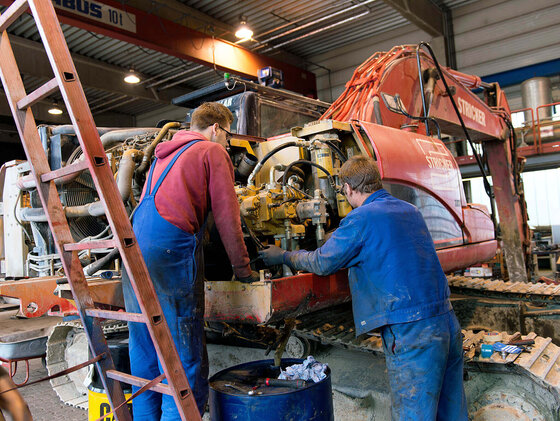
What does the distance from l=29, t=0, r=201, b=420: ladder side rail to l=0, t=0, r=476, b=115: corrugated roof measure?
9933 millimetres

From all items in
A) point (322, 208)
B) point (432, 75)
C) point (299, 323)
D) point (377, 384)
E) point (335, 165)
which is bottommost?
point (377, 384)

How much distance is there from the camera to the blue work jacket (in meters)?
2.46

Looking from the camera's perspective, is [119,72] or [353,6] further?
[119,72]

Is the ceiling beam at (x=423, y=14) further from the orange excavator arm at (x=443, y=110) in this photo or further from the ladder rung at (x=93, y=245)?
the ladder rung at (x=93, y=245)

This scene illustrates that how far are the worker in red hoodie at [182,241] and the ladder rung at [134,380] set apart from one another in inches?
11.3

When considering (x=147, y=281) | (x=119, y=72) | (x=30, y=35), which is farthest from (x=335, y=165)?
(x=119, y=72)

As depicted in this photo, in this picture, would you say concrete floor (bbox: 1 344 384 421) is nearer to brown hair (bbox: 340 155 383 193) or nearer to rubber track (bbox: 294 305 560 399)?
rubber track (bbox: 294 305 560 399)

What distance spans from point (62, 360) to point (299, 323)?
265cm

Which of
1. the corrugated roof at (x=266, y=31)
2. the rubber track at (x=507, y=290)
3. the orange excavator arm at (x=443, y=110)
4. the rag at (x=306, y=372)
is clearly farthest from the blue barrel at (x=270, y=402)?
the corrugated roof at (x=266, y=31)

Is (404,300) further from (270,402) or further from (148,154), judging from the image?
(148,154)

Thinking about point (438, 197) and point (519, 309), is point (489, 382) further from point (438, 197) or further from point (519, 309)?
point (519, 309)

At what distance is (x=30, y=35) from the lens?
479 inches

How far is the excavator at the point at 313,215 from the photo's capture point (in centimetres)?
292

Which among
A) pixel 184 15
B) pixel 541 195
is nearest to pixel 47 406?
pixel 184 15
